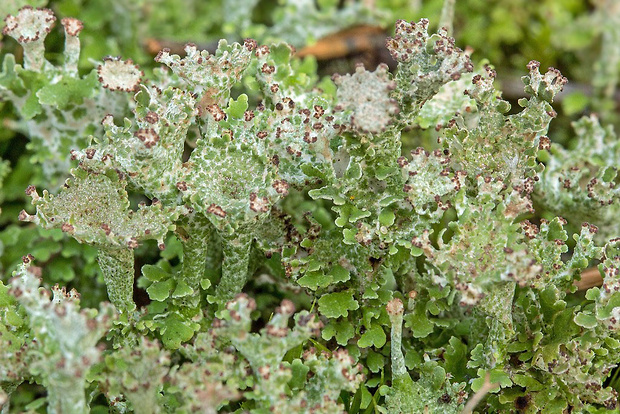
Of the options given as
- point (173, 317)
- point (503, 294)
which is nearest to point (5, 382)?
point (173, 317)

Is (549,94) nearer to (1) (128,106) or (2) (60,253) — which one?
(1) (128,106)

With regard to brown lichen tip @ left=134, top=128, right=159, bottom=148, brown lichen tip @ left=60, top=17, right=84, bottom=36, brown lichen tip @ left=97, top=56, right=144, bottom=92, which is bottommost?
brown lichen tip @ left=134, top=128, right=159, bottom=148

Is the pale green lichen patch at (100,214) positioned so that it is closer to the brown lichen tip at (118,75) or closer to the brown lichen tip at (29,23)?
the brown lichen tip at (118,75)

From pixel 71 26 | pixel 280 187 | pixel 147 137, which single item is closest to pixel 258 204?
pixel 280 187

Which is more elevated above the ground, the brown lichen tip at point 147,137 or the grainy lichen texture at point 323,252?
the brown lichen tip at point 147,137

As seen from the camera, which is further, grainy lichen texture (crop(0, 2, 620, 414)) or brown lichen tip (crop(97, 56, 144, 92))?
brown lichen tip (crop(97, 56, 144, 92))

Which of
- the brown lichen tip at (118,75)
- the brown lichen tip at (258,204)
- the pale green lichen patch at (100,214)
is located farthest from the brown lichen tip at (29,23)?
the brown lichen tip at (258,204)

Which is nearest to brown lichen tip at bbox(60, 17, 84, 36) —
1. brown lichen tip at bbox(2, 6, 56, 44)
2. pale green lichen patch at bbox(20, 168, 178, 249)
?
brown lichen tip at bbox(2, 6, 56, 44)

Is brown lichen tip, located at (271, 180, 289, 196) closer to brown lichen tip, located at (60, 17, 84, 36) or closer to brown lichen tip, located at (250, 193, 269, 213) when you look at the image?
brown lichen tip, located at (250, 193, 269, 213)
